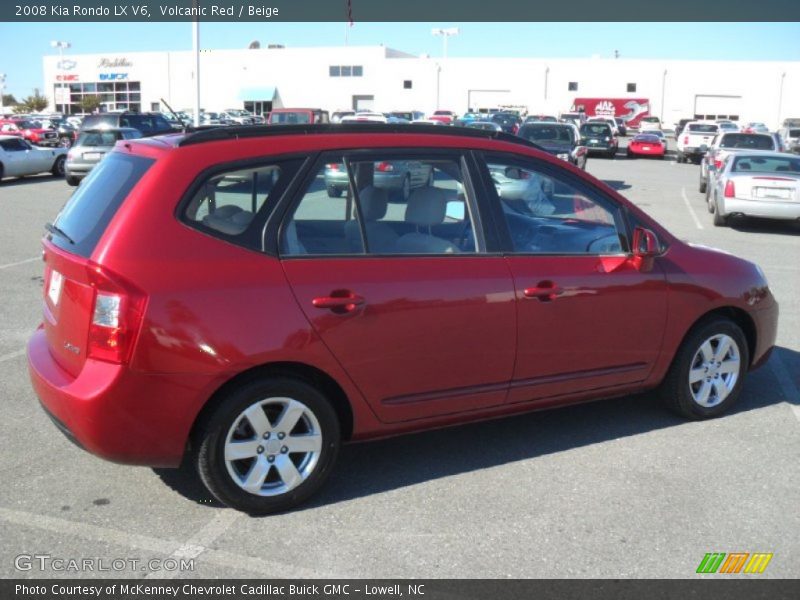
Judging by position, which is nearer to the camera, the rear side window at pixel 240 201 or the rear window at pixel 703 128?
the rear side window at pixel 240 201

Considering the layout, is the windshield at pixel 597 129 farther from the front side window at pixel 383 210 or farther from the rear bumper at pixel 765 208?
the front side window at pixel 383 210

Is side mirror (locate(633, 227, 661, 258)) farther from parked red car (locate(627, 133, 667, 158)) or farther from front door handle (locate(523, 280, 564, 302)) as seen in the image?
parked red car (locate(627, 133, 667, 158))

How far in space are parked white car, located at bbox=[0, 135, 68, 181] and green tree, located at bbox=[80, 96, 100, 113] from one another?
206ft

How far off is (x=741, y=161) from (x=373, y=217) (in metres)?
13.4

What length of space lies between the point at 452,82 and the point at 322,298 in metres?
77.6

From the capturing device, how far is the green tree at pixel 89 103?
83.1 m

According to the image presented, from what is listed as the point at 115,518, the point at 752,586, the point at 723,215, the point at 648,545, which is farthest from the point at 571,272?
the point at 723,215

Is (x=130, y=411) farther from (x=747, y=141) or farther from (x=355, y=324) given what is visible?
(x=747, y=141)

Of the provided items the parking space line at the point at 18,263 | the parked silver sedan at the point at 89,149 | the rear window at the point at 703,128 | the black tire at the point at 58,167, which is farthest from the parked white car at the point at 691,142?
the parking space line at the point at 18,263

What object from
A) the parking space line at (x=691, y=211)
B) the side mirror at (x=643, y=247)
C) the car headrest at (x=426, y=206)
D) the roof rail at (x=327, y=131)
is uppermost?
the roof rail at (x=327, y=131)

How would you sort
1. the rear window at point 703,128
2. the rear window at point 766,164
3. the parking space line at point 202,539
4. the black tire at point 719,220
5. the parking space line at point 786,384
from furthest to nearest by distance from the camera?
the rear window at point 703,128 < the black tire at point 719,220 < the rear window at point 766,164 < the parking space line at point 786,384 < the parking space line at point 202,539

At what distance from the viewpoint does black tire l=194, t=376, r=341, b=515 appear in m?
3.82

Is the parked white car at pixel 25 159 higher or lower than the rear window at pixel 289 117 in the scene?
lower

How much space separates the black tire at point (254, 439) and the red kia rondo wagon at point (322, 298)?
10mm
